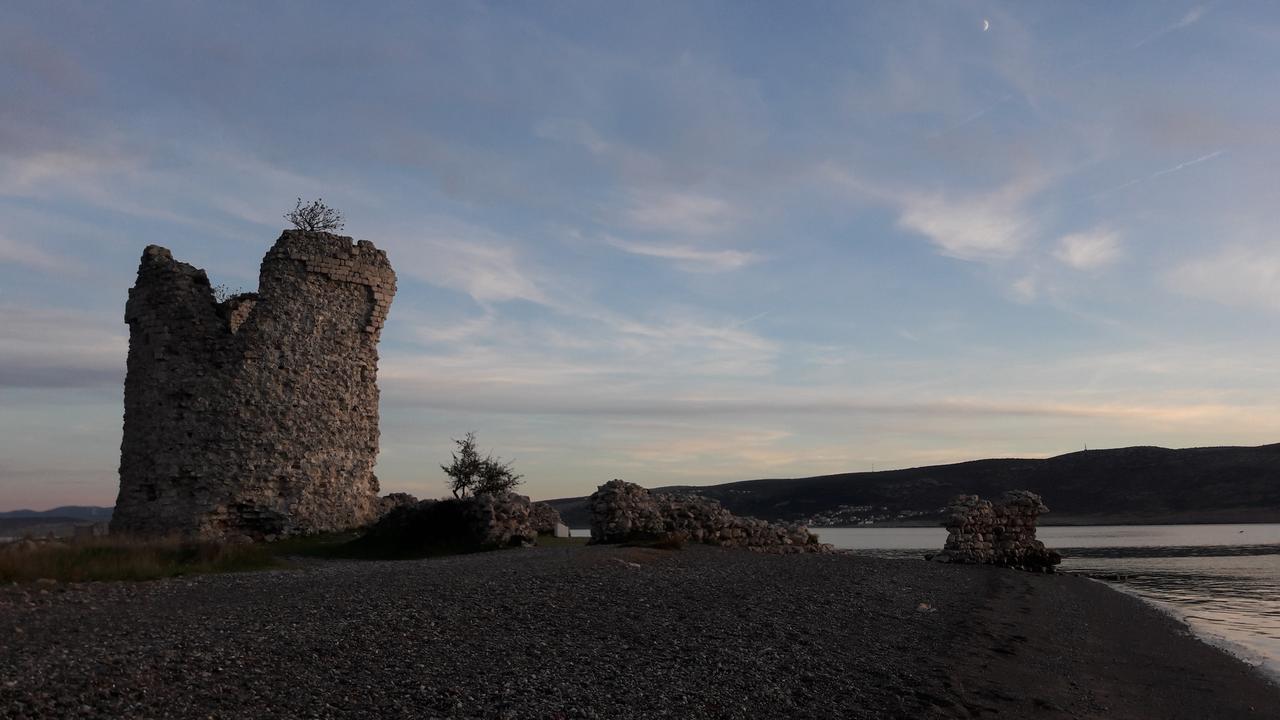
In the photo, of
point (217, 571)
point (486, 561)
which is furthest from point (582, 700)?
point (217, 571)

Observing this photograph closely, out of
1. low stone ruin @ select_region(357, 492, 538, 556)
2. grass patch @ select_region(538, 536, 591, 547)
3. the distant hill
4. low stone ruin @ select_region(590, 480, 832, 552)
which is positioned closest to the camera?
low stone ruin @ select_region(357, 492, 538, 556)

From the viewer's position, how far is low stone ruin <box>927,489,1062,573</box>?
82.2 ft

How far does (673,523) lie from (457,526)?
4.88 m

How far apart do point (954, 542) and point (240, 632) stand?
2115 cm

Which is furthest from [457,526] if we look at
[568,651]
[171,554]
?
[568,651]

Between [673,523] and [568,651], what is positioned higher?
[673,523]

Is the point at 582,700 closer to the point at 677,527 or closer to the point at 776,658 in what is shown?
the point at 776,658

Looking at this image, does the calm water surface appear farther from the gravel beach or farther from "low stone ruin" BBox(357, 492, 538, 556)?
"low stone ruin" BBox(357, 492, 538, 556)

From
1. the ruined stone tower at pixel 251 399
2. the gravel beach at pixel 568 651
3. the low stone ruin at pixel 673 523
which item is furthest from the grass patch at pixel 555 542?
the gravel beach at pixel 568 651

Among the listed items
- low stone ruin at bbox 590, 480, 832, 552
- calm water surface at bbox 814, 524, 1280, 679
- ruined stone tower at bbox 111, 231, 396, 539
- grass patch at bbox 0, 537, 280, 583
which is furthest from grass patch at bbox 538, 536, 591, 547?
calm water surface at bbox 814, 524, 1280, 679

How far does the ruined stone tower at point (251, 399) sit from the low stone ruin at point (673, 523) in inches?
230

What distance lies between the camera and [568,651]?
25.3 ft

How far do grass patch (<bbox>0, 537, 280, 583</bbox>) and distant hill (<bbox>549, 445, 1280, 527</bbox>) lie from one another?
210ft

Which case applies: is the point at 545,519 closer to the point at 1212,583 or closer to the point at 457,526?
the point at 457,526
